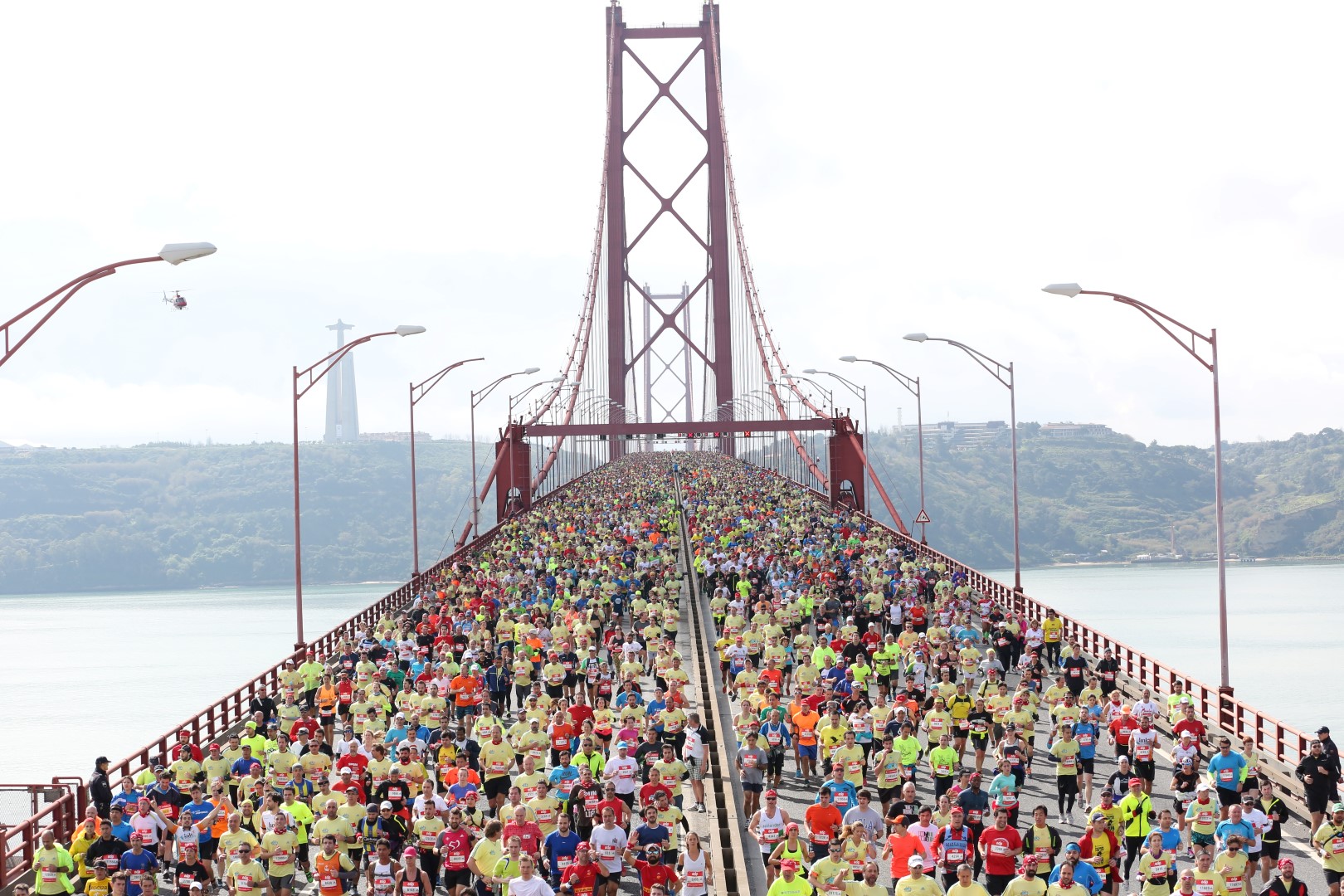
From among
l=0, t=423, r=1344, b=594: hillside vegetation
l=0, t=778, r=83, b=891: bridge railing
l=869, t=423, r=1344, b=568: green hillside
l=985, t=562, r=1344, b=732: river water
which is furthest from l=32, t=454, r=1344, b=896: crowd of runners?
l=0, t=423, r=1344, b=594: hillside vegetation

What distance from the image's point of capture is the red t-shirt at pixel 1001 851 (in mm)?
11422

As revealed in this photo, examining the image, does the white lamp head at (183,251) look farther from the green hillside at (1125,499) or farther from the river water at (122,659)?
the green hillside at (1125,499)

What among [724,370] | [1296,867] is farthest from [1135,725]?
[724,370]

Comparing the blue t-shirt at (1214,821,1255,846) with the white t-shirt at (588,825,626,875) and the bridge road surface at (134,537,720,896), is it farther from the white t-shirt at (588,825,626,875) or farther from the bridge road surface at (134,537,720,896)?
the white t-shirt at (588,825,626,875)

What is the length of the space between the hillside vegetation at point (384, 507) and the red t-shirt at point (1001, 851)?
14281cm

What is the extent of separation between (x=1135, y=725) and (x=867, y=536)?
2627cm

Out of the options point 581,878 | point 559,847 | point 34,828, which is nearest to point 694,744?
point 559,847

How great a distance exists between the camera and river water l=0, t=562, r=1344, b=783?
269 ft

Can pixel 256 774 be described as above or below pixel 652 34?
below

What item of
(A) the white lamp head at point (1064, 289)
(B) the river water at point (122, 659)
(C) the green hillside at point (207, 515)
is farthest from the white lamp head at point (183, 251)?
(C) the green hillside at point (207, 515)

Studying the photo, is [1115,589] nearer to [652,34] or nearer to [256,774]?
[652,34]

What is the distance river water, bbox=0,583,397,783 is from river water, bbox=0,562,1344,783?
0.59ft

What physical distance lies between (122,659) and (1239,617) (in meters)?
81.2

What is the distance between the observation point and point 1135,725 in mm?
15367
